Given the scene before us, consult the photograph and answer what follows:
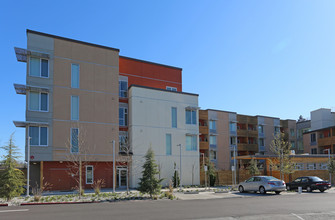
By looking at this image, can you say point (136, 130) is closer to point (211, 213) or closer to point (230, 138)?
point (211, 213)

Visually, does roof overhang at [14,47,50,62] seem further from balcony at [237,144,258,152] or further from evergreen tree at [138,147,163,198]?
balcony at [237,144,258,152]

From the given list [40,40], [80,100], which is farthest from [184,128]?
[40,40]

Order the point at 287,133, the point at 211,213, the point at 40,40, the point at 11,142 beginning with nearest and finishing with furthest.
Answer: the point at 211,213 < the point at 11,142 < the point at 40,40 < the point at 287,133

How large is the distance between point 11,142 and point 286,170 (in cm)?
2547

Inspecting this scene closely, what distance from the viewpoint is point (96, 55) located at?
31969 mm

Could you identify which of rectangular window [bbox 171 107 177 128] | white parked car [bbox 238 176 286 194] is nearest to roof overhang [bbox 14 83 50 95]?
rectangular window [bbox 171 107 177 128]

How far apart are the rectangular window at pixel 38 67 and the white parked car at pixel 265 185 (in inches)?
803

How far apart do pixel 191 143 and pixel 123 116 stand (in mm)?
8864

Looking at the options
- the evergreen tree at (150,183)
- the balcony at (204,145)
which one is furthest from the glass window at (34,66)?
the balcony at (204,145)

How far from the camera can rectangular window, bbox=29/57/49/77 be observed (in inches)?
1122

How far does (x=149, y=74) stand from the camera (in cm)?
3800

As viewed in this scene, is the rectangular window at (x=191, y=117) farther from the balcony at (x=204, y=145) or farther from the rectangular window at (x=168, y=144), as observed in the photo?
the balcony at (x=204, y=145)

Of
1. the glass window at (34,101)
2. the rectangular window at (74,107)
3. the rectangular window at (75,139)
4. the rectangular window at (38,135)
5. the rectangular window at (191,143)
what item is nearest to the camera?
the rectangular window at (38,135)

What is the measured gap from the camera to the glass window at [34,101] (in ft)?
92.3
